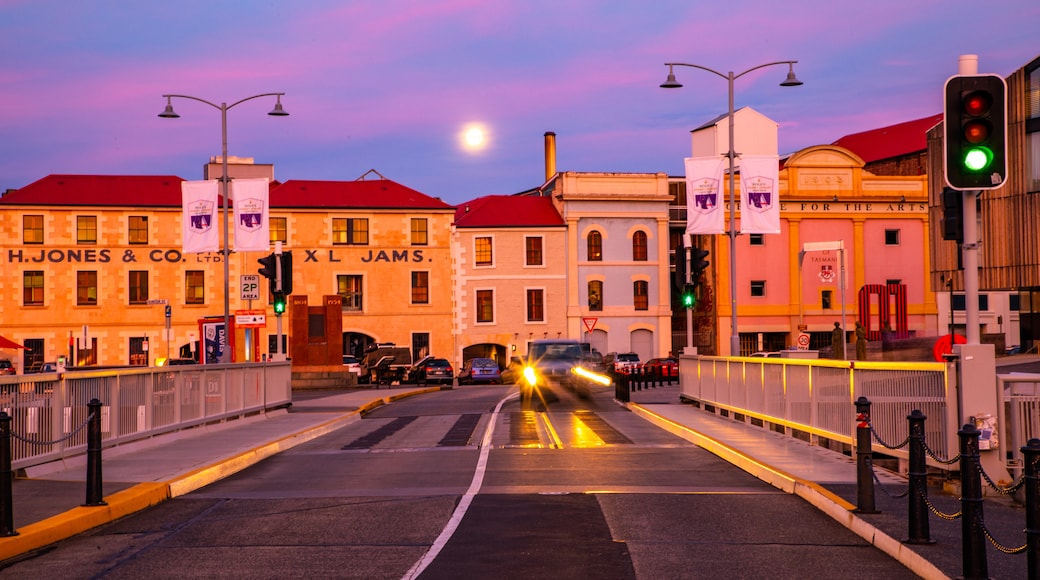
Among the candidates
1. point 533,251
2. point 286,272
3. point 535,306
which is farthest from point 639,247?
point 286,272

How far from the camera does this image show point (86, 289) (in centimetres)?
6800

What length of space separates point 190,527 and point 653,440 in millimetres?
11541

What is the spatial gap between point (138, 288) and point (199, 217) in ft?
116

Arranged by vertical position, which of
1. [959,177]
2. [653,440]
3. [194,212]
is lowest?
[653,440]

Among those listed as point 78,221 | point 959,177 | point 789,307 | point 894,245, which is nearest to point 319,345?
point 78,221

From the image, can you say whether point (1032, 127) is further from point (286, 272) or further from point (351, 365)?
point (351, 365)

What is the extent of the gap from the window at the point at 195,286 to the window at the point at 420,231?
506 inches

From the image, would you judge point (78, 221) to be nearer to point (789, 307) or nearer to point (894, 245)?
point (789, 307)

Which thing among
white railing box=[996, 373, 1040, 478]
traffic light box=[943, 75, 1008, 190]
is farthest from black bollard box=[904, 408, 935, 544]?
white railing box=[996, 373, 1040, 478]

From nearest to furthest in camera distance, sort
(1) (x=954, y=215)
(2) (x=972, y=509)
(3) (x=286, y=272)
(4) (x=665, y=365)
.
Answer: (2) (x=972, y=509) → (1) (x=954, y=215) → (3) (x=286, y=272) → (4) (x=665, y=365)

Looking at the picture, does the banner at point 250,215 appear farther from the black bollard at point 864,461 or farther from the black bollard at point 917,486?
the black bollard at point 917,486

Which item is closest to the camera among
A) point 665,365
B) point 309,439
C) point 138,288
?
point 309,439

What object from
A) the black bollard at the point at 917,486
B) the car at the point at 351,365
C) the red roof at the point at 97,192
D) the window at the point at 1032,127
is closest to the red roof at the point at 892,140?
the window at the point at 1032,127

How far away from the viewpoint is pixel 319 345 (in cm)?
5781
